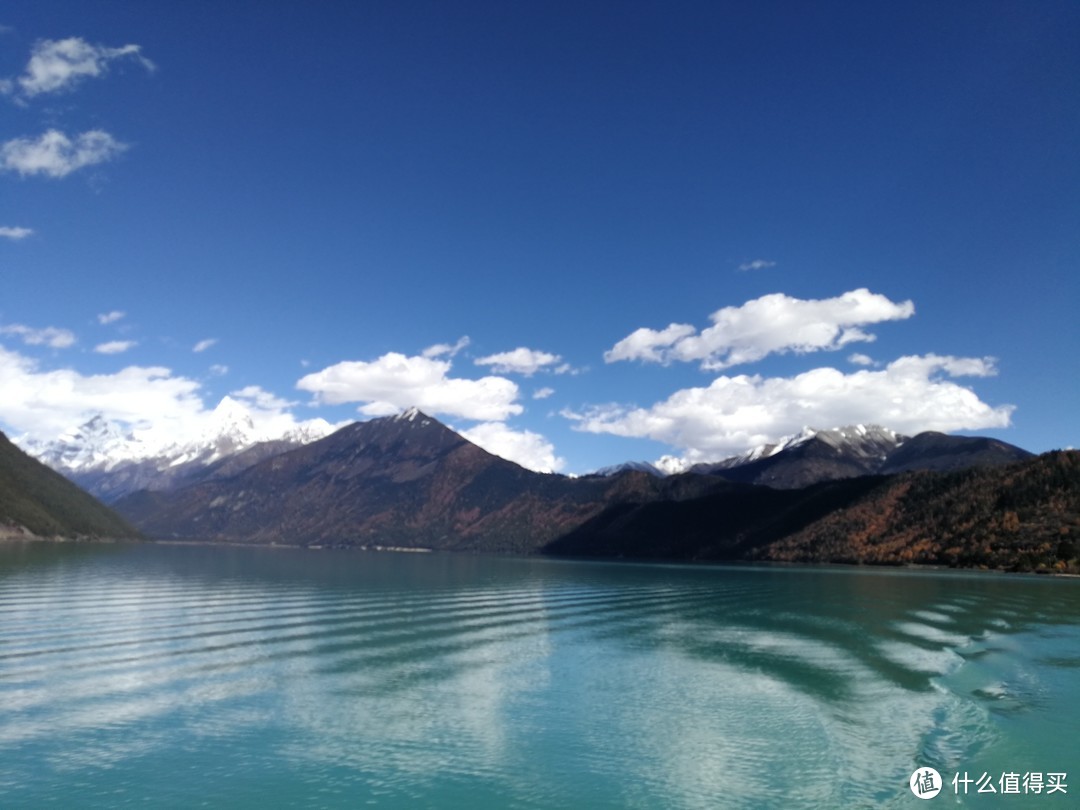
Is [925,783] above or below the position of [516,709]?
above

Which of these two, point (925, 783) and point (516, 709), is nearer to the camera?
point (925, 783)

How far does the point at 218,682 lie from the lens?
45.7 metres

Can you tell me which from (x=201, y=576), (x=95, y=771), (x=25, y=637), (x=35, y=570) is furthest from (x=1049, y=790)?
(x=35, y=570)

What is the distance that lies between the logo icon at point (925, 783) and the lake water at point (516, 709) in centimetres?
35

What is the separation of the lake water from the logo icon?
35 cm

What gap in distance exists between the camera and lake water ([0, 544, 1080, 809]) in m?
28.3

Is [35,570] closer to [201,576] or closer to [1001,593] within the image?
[201,576]

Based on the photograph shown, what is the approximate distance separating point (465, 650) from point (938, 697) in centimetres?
3519

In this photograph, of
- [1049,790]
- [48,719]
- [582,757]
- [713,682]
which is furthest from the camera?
[713,682]

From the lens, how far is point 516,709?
134 feet

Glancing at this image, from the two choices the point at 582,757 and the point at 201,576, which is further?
the point at 201,576

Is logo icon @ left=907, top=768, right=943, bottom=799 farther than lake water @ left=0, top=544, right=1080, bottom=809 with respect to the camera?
No

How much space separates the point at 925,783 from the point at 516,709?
2085cm

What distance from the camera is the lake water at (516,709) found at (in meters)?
28.3
